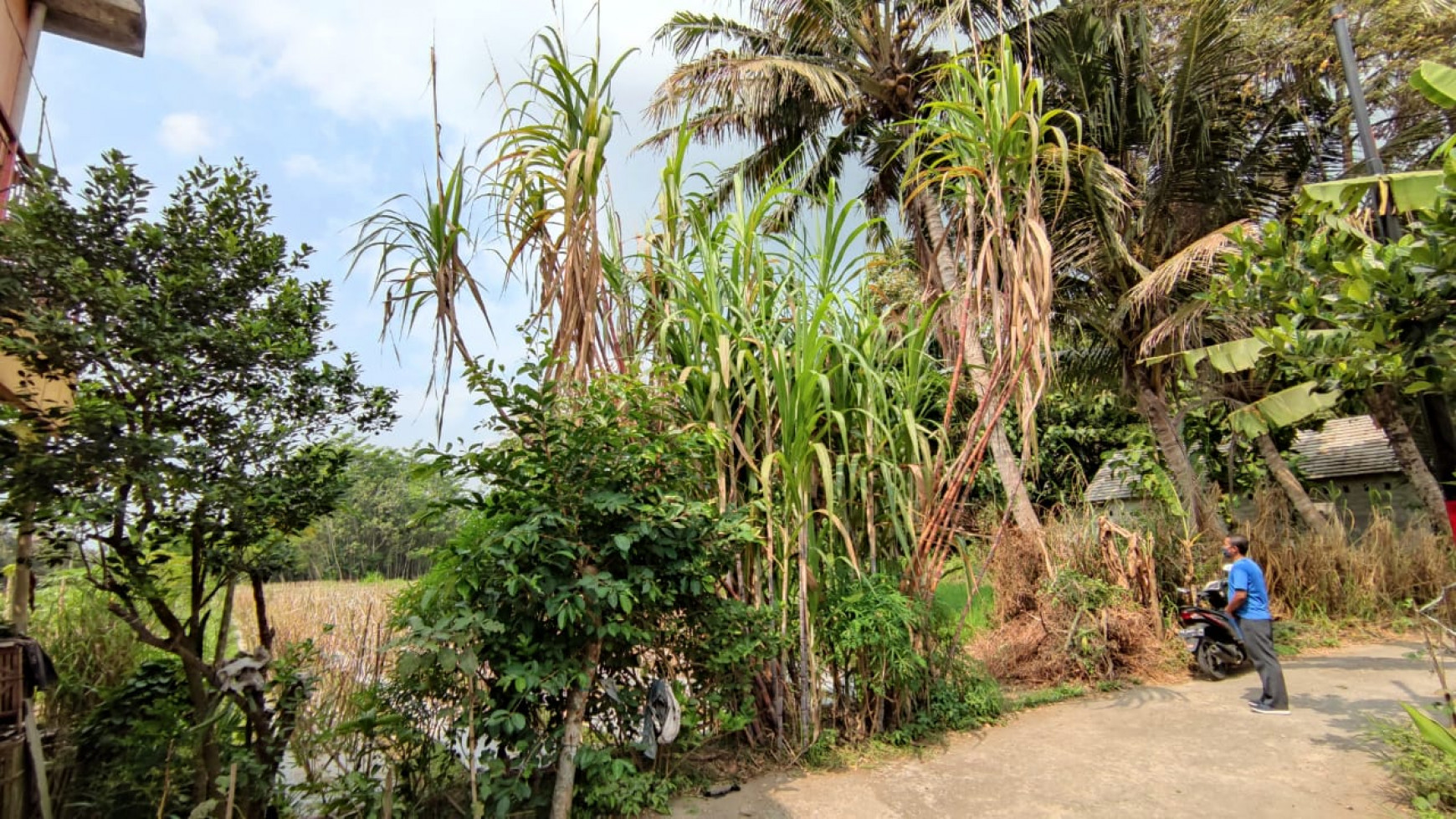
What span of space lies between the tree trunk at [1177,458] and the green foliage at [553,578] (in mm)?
7017

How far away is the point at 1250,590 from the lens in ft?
16.3

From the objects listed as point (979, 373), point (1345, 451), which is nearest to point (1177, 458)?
point (979, 373)

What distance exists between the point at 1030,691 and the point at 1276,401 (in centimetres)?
386

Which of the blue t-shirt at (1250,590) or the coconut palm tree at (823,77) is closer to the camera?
the blue t-shirt at (1250,590)

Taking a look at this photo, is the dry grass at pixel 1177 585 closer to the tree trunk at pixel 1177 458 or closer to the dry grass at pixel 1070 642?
the dry grass at pixel 1070 642

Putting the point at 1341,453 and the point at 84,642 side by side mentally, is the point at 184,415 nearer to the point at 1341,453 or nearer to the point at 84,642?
the point at 84,642

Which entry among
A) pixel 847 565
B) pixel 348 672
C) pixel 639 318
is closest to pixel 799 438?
pixel 847 565

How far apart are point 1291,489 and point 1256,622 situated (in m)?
5.77

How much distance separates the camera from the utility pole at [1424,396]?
3.73 m

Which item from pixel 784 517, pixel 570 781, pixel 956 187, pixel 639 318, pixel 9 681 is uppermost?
pixel 956 187

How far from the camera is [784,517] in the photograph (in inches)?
135

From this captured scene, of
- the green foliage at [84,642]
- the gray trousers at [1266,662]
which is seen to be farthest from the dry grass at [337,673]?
the gray trousers at [1266,662]

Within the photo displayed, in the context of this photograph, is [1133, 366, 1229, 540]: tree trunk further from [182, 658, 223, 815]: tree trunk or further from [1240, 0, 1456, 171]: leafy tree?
[182, 658, 223, 815]: tree trunk

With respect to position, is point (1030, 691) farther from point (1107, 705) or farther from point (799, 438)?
point (799, 438)
